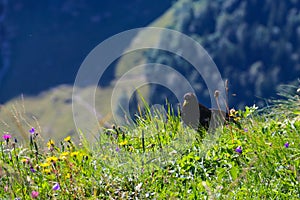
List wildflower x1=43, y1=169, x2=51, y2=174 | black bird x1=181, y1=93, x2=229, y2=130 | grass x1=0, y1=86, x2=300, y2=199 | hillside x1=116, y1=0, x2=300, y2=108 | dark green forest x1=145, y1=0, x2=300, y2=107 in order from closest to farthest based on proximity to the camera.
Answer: grass x1=0, y1=86, x2=300, y2=199
wildflower x1=43, y1=169, x2=51, y2=174
black bird x1=181, y1=93, x2=229, y2=130
hillside x1=116, y1=0, x2=300, y2=108
dark green forest x1=145, y1=0, x2=300, y2=107

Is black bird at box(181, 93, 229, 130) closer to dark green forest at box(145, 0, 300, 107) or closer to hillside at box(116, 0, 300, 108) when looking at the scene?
dark green forest at box(145, 0, 300, 107)

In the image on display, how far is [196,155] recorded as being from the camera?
544 centimetres

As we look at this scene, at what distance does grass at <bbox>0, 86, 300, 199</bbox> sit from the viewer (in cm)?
463

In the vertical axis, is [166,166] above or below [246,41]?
above

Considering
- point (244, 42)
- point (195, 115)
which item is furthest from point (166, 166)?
point (244, 42)

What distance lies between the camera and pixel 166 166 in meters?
5.22

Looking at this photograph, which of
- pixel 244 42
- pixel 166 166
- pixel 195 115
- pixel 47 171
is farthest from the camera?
pixel 244 42

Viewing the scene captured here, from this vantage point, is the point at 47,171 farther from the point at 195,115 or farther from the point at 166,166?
the point at 195,115

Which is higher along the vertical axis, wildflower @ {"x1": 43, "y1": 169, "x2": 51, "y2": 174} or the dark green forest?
wildflower @ {"x1": 43, "y1": 169, "x2": 51, "y2": 174}

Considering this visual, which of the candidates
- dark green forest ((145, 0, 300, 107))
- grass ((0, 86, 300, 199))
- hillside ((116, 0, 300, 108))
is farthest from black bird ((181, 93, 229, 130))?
hillside ((116, 0, 300, 108))

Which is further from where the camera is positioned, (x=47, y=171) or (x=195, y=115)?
(x=195, y=115)

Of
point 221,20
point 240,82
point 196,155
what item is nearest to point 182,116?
point 196,155

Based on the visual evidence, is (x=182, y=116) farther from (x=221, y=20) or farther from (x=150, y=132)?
(x=221, y=20)

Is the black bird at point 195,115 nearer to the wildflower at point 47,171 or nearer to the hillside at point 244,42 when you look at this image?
the wildflower at point 47,171
